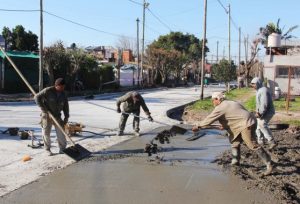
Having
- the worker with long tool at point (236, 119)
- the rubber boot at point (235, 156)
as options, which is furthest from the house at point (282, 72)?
the worker with long tool at point (236, 119)

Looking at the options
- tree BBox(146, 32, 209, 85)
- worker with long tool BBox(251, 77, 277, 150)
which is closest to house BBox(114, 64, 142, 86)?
tree BBox(146, 32, 209, 85)

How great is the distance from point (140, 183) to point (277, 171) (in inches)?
102

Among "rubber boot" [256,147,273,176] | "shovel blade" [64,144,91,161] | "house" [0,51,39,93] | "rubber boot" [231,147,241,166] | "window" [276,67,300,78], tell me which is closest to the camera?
"rubber boot" [256,147,273,176]

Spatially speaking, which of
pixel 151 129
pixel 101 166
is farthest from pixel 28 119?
pixel 101 166

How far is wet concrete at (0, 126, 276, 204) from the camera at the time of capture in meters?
7.38

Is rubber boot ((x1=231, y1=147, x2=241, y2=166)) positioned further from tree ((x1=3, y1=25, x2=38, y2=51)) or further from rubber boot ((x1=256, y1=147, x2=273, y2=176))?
tree ((x1=3, y1=25, x2=38, y2=51))

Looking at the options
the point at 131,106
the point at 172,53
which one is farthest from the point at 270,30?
the point at 131,106

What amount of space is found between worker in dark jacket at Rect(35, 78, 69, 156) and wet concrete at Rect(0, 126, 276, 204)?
36.9 inches

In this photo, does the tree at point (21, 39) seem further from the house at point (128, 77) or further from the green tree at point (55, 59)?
the house at point (128, 77)

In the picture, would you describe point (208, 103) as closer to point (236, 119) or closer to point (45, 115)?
point (45, 115)

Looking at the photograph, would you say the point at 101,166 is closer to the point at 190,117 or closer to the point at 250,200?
the point at 250,200

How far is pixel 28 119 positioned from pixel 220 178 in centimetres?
1118

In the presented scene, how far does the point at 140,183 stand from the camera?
328 inches

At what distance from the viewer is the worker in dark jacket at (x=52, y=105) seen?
1061 cm
